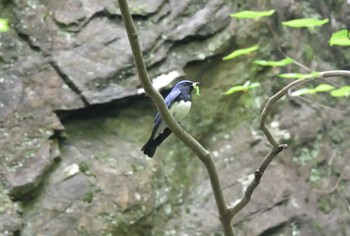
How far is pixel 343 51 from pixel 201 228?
2.36m

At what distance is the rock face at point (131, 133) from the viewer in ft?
13.9

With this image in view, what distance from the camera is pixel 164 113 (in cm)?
203

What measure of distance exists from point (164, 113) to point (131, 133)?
2748mm

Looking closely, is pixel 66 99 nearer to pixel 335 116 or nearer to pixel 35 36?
pixel 35 36

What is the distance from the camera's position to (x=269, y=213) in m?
4.50

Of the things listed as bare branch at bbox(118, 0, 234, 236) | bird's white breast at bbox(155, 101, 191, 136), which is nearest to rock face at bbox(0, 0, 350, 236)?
bird's white breast at bbox(155, 101, 191, 136)

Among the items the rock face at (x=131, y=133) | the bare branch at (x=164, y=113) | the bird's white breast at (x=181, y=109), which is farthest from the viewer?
the rock face at (x=131, y=133)

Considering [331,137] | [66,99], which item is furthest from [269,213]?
[66,99]

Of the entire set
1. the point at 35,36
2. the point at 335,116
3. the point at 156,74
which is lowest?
the point at 335,116

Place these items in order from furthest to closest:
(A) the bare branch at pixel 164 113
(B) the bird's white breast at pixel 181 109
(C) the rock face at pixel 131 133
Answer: (C) the rock face at pixel 131 133, (B) the bird's white breast at pixel 181 109, (A) the bare branch at pixel 164 113

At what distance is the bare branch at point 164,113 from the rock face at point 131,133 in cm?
224

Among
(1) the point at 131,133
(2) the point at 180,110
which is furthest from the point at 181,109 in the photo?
(1) the point at 131,133

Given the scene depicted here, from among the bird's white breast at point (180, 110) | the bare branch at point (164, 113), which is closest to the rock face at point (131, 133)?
the bird's white breast at point (180, 110)

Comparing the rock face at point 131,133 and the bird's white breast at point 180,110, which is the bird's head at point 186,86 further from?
the rock face at point 131,133
